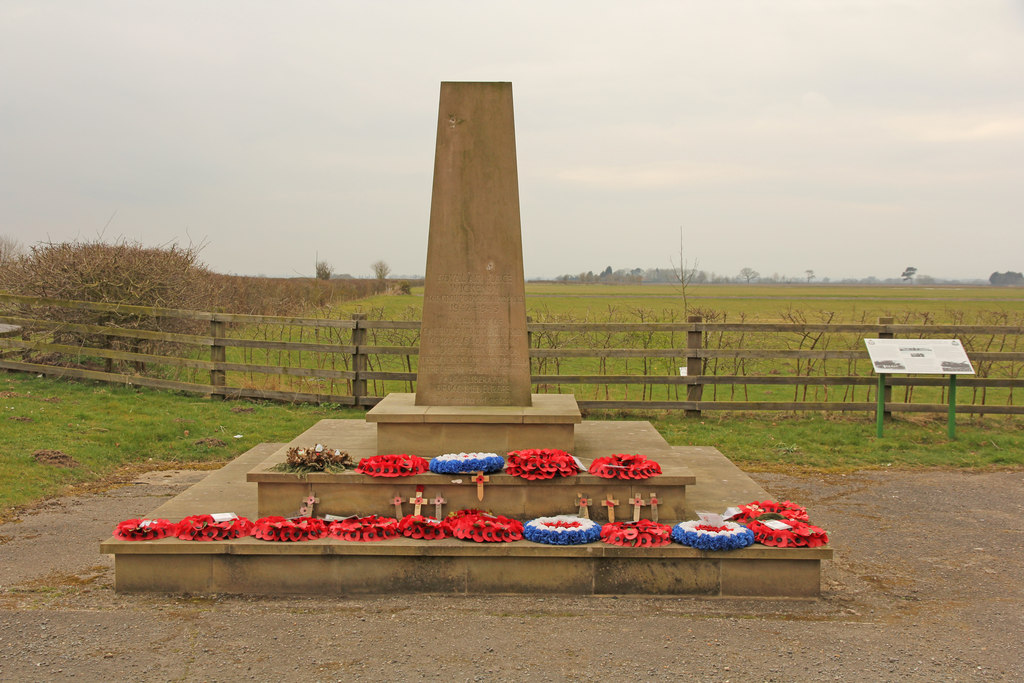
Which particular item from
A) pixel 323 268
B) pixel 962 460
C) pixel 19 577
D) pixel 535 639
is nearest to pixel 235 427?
pixel 19 577

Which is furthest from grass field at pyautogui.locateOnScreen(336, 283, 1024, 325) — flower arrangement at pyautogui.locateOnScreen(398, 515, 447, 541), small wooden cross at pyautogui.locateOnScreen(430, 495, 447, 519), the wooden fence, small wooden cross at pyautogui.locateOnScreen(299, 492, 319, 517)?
flower arrangement at pyautogui.locateOnScreen(398, 515, 447, 541)

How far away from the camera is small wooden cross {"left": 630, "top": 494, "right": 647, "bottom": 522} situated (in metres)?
5.75

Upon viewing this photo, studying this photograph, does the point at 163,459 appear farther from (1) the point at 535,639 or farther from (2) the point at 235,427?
(1) the point at 535,639

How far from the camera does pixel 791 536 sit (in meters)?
5.22

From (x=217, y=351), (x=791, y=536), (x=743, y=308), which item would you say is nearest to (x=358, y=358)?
(x=217, y=351)

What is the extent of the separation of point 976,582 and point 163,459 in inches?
308

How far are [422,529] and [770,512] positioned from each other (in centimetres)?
239

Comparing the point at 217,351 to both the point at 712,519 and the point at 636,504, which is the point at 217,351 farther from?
the point at 712,519

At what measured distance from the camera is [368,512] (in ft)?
19.2

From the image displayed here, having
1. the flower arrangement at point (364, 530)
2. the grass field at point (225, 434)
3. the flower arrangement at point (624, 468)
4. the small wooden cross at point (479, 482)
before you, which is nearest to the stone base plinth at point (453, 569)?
the flower arrangement at point (364, 530)

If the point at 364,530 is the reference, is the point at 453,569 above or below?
below

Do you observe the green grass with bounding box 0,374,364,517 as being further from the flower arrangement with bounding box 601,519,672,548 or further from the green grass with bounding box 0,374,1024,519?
the flower arrangement with bounding box 601,519,672,548

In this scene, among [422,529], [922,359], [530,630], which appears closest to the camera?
[530,630]

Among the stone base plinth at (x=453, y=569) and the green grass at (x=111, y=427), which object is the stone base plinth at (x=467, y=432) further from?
the green grass at (x=111, y=427)
